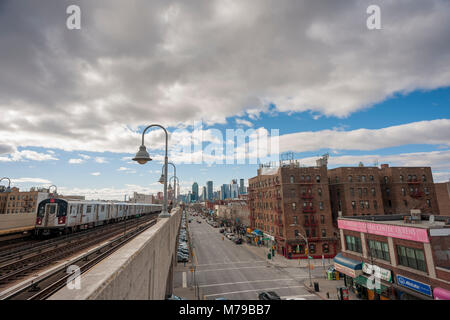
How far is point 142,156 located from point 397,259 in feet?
83.2

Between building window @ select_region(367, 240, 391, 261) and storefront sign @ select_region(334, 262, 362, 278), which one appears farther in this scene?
storefront sign @ select_region(334, 262, 362, 278)

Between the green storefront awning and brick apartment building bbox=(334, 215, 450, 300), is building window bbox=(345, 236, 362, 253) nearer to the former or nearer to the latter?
brick apartment building bbox=(334, 215, 450, 300)

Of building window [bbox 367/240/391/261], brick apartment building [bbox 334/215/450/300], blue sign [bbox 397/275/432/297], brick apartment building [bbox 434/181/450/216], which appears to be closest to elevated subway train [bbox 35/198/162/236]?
brick apartment building [bbox 334/215/450/300]

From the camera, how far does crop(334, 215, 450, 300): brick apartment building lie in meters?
18.1

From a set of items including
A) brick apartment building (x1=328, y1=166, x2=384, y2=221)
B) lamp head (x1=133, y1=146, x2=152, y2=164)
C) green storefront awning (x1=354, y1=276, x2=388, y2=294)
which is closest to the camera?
lamp head (x1=133, y1=146, x2=152, y2=164)

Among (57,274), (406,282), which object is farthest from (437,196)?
(57,274)

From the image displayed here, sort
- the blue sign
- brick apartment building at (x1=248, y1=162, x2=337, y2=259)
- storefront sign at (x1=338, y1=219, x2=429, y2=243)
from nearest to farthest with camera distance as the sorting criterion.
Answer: the blue sign < storefront sign at (x1=338, y1=219, x2=429, y2=243) < brick apartment building at (x1=248, y1=162, x2=337, y2=259)

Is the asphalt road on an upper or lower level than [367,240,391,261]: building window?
lower

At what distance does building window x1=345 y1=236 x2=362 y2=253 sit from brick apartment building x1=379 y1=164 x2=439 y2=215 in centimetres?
2773

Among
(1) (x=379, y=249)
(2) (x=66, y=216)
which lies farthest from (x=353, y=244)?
(2) (x=66, y=216)

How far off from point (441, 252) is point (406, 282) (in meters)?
4.26

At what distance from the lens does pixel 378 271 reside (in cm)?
2294

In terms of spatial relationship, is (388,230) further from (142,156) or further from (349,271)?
A: (142,156)
